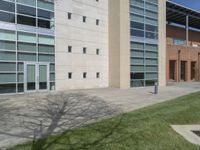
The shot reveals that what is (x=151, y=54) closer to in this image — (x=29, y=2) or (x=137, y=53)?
(x=137, y=53)

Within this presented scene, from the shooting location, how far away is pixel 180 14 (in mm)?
38125

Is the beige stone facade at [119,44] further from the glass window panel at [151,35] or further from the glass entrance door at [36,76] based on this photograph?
the glass entrance door at [36,76]

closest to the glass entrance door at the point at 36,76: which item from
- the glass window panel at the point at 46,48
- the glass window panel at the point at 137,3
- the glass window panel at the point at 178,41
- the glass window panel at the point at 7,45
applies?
the glass window panel at the point at 46,48

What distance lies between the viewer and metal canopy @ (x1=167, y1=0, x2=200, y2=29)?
3496 centimetres

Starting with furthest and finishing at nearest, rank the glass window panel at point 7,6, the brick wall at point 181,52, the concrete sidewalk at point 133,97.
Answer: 1. the brick wall at point 181,52
2. the glass window panel at point 7,6
3. the concrete sidewalk at point 133,97

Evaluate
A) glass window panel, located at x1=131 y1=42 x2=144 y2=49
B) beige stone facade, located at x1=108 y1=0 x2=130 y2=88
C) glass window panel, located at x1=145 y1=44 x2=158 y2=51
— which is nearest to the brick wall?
glass window panel, located at x1=145 y1=44 x2=158 y2=51

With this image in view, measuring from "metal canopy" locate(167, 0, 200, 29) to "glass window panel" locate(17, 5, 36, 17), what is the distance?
785 inches

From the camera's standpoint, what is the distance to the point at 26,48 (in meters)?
A: 18.6

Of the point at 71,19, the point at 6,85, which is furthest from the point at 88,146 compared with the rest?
the point at 71,19

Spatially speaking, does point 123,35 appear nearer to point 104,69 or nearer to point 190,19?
point 104,69

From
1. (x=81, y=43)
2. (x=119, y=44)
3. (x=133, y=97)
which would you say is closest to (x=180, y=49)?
(x=119, y=44)

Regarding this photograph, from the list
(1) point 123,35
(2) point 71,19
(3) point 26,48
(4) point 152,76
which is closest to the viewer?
(3) point 26,48

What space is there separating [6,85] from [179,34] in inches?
1268

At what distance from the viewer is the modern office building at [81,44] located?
59.0ft
